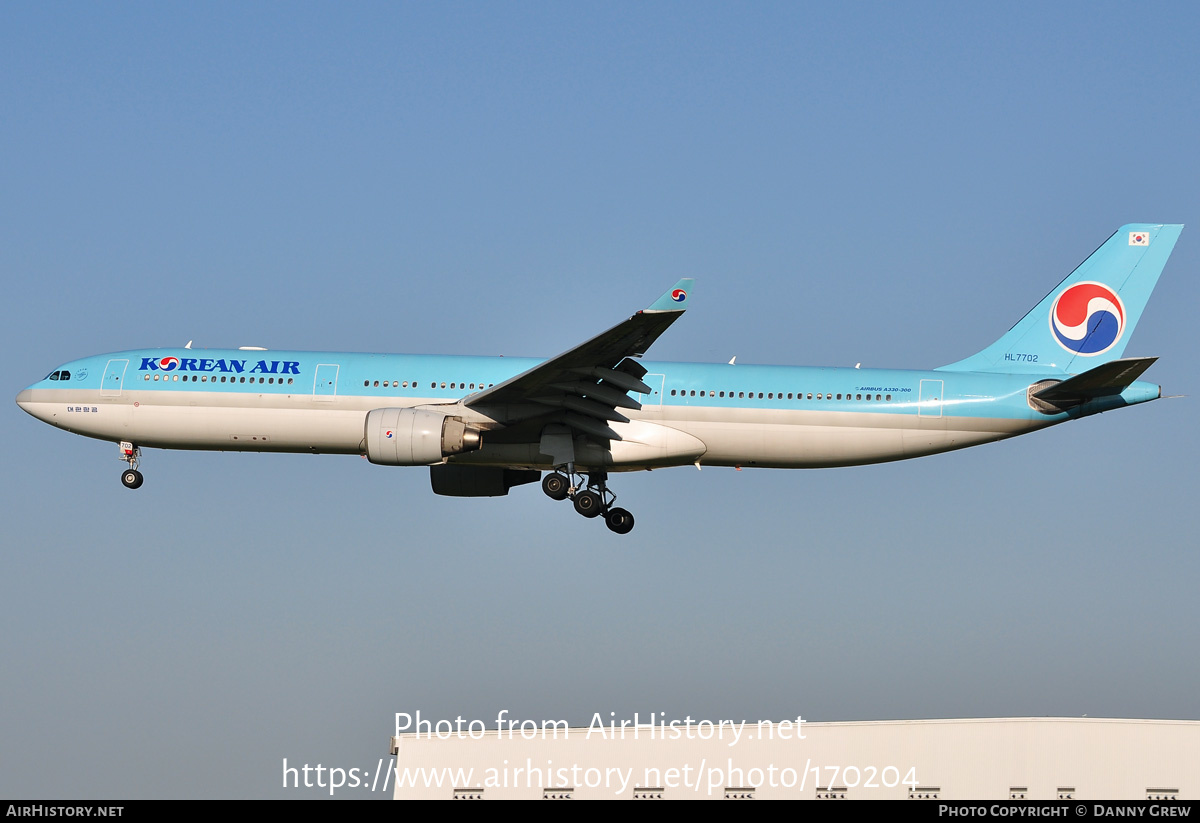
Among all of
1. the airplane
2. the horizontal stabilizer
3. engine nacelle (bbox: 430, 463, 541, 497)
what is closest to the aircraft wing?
the airplane

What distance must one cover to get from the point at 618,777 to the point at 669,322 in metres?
11.1

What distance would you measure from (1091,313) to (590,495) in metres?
14.6

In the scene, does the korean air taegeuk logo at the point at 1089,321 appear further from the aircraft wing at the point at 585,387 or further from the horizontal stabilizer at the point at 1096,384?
the aircraft wing at the point at 585,387

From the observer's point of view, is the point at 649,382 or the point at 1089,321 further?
the point at 1089,321

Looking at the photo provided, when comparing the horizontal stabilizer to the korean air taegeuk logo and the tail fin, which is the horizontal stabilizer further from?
the korean air taegeuk logo

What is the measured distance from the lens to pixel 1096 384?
3619cm

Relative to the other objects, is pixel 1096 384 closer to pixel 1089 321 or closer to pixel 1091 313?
pixel 1089 321

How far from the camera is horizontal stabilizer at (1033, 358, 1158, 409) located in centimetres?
3484

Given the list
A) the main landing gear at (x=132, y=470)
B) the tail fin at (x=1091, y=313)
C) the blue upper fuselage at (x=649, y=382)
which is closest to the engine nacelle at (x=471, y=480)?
the blue upper fuselage at (x=649, y=382)

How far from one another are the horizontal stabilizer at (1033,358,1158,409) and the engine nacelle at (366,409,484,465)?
48.3ft

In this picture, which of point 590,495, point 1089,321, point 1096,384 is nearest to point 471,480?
point 590,495
